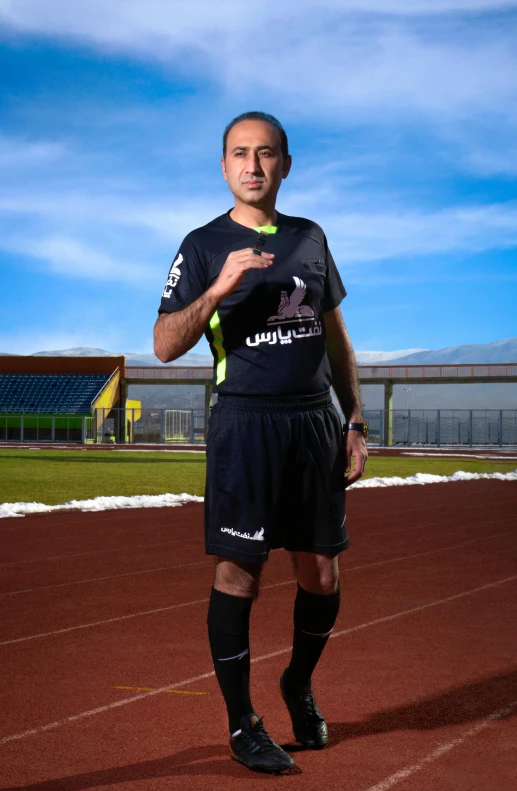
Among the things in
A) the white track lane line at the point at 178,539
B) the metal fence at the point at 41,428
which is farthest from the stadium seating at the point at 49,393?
the white track lane line at the point at 178,539

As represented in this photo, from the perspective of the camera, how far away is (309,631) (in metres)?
3.85

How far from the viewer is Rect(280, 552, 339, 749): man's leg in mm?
3775

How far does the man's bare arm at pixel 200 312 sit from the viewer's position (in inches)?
133

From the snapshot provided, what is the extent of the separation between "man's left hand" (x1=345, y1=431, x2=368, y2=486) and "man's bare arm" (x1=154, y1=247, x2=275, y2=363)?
0.76 m

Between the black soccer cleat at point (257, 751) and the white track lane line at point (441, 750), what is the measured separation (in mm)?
326

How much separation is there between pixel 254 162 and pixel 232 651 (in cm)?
179

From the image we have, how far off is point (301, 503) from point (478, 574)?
5.75 metres

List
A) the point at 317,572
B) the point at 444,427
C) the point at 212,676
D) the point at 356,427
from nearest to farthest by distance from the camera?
the point at 317,572
the point at 356,427
the point at 212,676
the point at 444,427

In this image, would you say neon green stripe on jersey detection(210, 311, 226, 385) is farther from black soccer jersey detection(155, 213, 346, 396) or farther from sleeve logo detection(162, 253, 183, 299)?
sleeve logo detection(162, 253, 183, 299)

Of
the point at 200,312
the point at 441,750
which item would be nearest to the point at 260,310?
the point at 200,312

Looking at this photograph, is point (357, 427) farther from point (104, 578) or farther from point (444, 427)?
point (444, 427)

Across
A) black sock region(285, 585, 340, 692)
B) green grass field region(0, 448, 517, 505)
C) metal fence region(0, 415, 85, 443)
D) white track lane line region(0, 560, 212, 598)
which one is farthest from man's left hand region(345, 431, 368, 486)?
metal fence region(0, 415, 85, 443)

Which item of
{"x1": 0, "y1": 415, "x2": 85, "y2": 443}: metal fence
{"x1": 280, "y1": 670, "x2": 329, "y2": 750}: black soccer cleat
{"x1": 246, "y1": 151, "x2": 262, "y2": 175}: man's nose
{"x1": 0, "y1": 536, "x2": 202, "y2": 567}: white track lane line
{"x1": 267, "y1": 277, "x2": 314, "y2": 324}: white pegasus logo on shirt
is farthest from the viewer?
{"x1": 0, "y1": 415, "x2": 85, "y2": 443}: metal fence

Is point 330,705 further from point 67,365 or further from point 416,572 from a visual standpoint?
point 67,365
